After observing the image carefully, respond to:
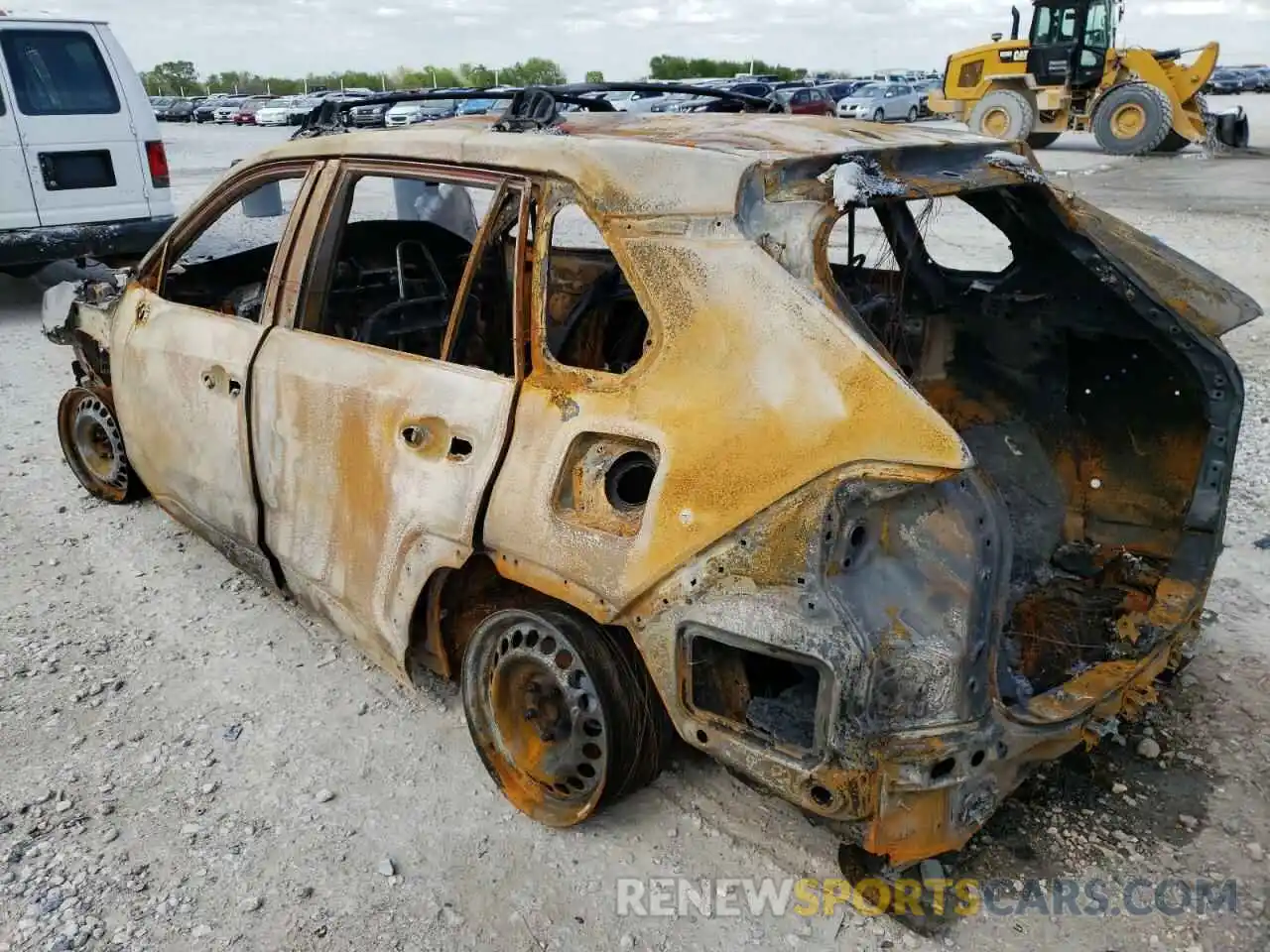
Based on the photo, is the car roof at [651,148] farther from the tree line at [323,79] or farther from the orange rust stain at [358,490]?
the tree line at [323,79]

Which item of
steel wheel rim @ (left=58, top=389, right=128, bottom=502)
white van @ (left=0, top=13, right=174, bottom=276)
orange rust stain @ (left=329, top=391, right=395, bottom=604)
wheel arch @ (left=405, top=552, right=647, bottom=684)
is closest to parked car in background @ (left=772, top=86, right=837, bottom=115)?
white van @ (left=0, top=13, right=174, bottom=276)

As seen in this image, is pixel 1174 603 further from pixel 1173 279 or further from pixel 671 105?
pixel 671 105

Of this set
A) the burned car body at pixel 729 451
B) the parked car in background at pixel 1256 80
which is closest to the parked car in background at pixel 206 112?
the parked car in background at pixel 1256 80

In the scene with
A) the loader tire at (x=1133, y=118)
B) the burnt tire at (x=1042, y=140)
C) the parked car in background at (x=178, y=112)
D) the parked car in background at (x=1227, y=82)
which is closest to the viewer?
the loader tire at (x=1133, y=118)

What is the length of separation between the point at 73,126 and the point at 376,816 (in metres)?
7.29

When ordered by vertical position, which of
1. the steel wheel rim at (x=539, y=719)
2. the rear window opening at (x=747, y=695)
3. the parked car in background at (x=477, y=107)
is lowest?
the steel wheel rim at (x=539, y=719)

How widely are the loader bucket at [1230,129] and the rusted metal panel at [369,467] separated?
67.5 feet

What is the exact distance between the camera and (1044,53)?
1811cm

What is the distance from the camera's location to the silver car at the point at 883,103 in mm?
27656

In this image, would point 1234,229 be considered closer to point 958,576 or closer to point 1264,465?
point 1264,465

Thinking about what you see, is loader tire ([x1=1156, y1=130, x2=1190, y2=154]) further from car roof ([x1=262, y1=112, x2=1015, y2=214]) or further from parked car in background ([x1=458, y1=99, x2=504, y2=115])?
car roof ([x1=262, y1=112, x2=1015, y2=214])

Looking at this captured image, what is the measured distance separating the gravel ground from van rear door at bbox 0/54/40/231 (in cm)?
494

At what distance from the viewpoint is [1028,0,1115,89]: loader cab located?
17750mm

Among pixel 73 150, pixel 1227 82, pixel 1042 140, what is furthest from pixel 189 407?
pixel 1227 82
